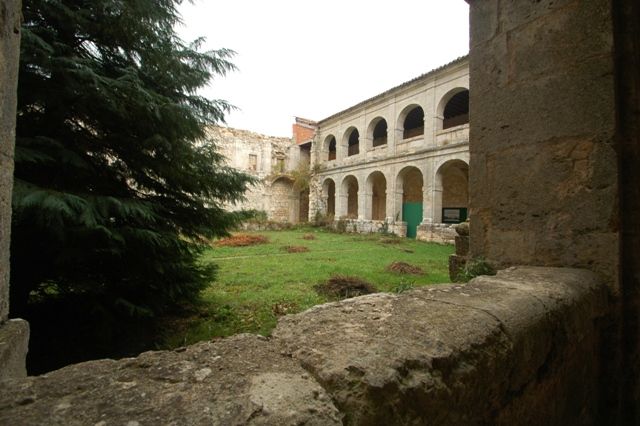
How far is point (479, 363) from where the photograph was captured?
1027 mm

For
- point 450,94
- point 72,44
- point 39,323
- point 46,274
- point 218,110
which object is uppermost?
point 450,94

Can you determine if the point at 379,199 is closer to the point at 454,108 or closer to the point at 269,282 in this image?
the point at 454,108

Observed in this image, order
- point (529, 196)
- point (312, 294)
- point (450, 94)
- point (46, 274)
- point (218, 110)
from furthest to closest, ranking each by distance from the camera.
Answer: point (450, 94), point (312, 294), point (218, 110), point (46, 274), point (529, 196)

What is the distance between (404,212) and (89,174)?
57.3 ft

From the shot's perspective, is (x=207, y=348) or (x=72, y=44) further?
(x=72, y=44)

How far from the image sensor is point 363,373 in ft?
2.72

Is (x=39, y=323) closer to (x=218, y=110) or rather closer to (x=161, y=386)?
(x=218, y=110)

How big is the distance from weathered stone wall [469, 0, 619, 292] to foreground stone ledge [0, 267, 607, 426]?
672 mm

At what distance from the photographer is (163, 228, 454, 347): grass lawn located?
3.98 m

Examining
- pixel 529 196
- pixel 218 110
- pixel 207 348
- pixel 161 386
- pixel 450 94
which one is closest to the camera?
pixel 161 386

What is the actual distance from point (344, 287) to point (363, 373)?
15.8 ft

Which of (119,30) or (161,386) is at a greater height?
(119,30)

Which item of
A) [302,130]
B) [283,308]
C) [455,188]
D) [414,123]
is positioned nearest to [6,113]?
[283,308]

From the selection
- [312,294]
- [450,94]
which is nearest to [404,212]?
[450,94]
